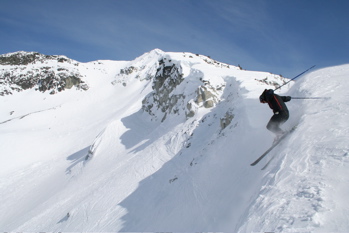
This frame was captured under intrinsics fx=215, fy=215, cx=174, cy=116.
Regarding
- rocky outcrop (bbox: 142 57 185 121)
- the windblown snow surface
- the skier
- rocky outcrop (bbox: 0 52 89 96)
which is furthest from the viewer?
rocky outcrop (bbox: 0 52 89 96)

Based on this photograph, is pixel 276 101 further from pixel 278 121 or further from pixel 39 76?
pixel 39 76

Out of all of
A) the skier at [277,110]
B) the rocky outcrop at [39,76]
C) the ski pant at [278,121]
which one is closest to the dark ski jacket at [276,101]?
the skier at [277,110]

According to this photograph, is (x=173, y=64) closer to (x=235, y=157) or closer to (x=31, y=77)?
(x=235, y=157)

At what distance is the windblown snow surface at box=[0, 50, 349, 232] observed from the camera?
4.76 m

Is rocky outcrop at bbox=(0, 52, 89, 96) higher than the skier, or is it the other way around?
rocky outcrop at bbox=(0, 52, 89, 96)

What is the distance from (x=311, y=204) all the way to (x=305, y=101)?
20.2 ft

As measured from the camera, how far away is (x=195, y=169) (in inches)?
493

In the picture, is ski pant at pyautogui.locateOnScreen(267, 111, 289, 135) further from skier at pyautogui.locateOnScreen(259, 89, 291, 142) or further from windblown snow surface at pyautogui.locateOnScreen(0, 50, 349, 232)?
windblown snow surface at pyautogui.locateOnScreen(0, 50, 349, 232)

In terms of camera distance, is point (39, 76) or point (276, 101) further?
point (39, 76)

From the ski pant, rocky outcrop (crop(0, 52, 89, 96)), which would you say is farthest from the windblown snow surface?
rocky outcrop (crop(0, 52, 89, 96))

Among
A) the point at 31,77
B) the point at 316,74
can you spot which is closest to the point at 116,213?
the point at 316,74

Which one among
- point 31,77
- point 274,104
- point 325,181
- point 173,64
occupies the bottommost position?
point 325,181

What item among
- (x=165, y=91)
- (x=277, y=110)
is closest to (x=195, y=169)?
(x=277, y=110)

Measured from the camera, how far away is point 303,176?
5.05 meters
